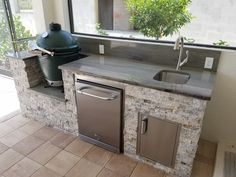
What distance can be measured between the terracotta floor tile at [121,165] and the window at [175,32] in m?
1.37

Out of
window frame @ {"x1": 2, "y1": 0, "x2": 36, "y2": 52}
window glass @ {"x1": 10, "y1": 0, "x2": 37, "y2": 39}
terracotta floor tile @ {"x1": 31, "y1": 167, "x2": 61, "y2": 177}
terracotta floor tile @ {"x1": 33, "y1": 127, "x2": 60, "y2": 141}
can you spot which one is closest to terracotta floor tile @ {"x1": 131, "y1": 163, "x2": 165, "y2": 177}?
terracotta floor tile @ {"x1": 31, "y1": 167, "x2": 61, "y2": 177}

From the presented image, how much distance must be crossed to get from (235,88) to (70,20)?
7.42ft

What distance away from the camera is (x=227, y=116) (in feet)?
6.63

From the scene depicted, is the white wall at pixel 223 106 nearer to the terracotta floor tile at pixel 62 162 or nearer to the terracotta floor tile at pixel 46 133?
the terracotta floor tile at pixel 62 162

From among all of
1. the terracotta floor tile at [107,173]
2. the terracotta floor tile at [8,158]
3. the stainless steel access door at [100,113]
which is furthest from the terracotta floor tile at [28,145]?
the terracotta floor tile at [107,173]

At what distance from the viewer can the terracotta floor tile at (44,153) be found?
1.98m

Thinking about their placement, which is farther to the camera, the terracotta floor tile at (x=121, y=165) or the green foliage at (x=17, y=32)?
the green foliage at (x=17, y=32)

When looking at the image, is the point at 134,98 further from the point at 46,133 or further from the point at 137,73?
the point at 46,133

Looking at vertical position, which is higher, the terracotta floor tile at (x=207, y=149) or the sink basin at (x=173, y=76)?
the sink basin at (x=173, y=76)

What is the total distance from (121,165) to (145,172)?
0.25 metres

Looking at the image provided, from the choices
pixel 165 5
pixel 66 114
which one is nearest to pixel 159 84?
pixel 165 5

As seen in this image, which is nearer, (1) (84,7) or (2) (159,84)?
(2) (159,84)

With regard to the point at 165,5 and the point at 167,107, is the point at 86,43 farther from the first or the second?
the point at 167,107

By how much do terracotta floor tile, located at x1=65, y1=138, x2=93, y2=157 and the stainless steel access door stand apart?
0.07 metres
